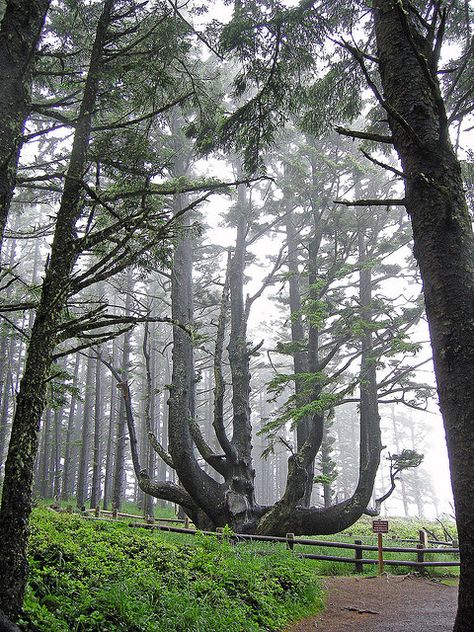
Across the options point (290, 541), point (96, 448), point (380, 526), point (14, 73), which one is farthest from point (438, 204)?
point (96, 448)

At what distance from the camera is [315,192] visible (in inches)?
599

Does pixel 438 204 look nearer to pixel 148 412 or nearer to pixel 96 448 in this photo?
pixel 148 412

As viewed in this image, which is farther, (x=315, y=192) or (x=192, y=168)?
(x=192, y=168)

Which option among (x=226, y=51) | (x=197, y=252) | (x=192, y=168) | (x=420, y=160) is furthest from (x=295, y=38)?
(x=192, y=168)

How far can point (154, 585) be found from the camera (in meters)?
5.50

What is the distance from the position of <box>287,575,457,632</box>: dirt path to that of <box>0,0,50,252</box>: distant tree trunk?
6868mm

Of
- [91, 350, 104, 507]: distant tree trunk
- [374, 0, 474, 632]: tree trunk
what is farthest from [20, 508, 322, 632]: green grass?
[91, 350, 104, 507]: distant tree trunk

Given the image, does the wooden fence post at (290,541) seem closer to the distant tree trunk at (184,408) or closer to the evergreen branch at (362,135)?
the distant tree trunk at (184,408)

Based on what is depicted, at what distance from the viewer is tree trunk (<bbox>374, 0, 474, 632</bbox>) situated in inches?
118

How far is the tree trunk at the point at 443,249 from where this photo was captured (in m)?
2.99

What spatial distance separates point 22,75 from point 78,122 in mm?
715

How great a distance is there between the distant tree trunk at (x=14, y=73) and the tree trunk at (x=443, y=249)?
12.3ft

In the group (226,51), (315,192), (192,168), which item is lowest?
(226,51)

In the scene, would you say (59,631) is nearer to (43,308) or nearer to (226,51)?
(43,308)
